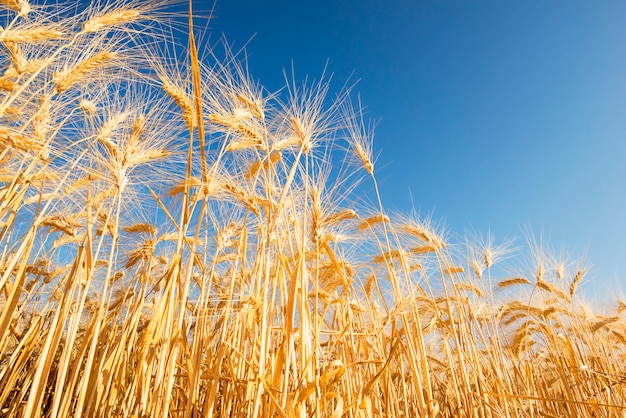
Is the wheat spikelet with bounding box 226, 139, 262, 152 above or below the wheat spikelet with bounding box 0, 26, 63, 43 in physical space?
below

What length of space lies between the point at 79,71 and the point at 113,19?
13.6 inches

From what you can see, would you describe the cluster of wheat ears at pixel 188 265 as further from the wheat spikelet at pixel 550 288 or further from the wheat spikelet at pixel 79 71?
the wheat spikelet at pixel 550 288

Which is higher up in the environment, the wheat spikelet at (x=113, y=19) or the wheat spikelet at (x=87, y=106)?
the wheat spikelet at (x=113, y=19)

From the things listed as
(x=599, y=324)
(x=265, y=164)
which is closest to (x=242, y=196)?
(x=265, y=164)

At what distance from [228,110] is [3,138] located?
35.6 inches

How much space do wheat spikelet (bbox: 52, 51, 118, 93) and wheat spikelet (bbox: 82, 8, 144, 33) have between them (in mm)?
140

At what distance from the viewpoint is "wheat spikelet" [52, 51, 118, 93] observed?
188 centimetres

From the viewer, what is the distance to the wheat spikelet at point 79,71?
188cm

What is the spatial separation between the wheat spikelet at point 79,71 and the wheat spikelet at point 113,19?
14cm

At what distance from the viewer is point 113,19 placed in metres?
1.99

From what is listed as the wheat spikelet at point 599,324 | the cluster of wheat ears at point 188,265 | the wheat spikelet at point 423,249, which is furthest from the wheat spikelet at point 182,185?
the wheat spikelet at point 599,324

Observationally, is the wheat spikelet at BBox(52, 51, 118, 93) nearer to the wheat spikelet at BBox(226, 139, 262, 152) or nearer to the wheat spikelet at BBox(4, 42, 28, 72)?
the wheat spikelet at BBox(4, 42, 28, 72)

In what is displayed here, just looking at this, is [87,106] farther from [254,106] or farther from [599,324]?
[599,324]

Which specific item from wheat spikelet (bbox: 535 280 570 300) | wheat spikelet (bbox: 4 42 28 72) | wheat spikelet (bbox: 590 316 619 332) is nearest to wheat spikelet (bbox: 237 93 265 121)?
wheat spikelet (bbox: 4 42 28 72)
